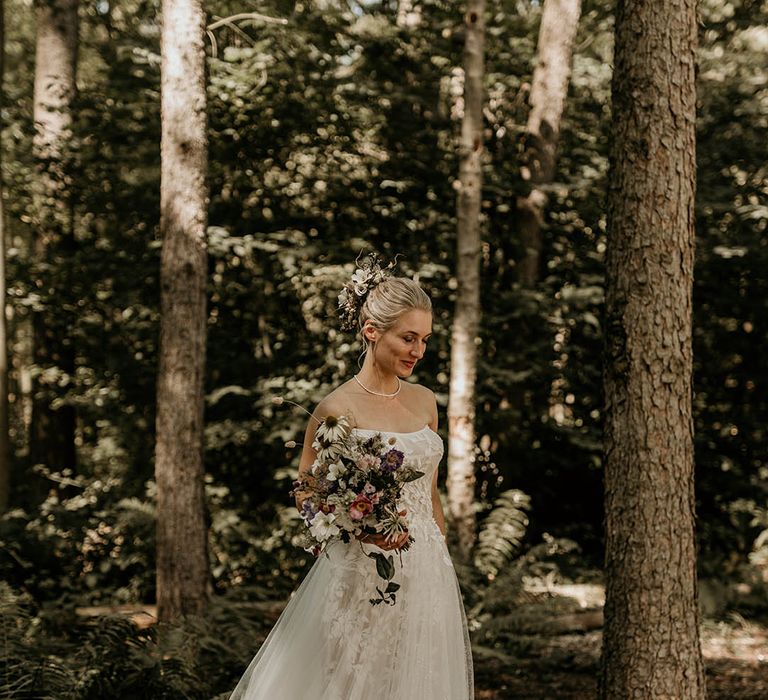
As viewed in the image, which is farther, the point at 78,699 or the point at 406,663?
the point at 78,699

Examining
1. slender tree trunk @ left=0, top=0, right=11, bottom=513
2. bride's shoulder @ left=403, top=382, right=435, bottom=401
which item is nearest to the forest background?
slender tree trunk @ left=0, top=0, right=11, bottom=513

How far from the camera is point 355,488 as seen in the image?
364 centimetres

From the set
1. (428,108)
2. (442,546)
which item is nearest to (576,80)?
(428,108)

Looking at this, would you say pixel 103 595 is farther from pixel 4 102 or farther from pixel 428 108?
pixel 428 108

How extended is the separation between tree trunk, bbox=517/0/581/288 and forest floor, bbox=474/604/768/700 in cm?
504

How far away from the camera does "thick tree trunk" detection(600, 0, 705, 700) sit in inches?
181

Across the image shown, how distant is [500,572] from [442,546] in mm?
5809

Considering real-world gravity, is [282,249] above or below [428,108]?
below

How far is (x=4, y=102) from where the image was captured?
1186 cm

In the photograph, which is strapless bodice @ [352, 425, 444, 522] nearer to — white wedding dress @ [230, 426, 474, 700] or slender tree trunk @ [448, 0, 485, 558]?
white wedding dress @ [230, 426, 474, 700]

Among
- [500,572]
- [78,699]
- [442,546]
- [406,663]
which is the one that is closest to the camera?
[406,663]

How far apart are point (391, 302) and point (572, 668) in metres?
5.17

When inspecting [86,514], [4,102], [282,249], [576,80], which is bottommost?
[86,514]

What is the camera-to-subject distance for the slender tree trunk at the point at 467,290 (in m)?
9.75
